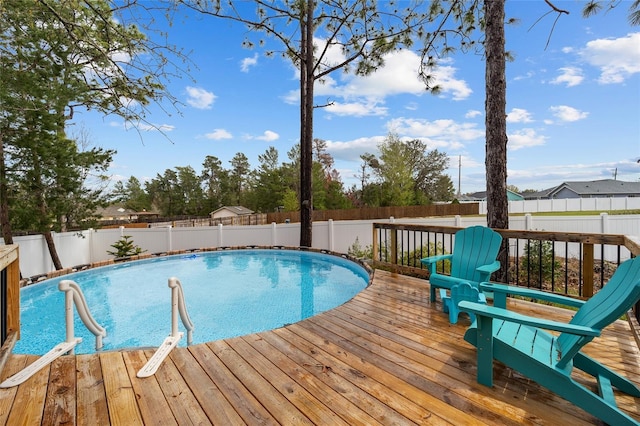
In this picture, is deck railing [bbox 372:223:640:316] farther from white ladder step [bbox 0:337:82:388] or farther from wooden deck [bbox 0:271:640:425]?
white ladder step [bbox 0:337:82:388]

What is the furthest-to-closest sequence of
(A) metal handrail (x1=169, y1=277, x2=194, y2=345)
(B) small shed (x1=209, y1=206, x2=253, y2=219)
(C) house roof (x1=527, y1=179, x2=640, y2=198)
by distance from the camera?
(B) small shed (x1=209, y1=206, x2=253, y2=219) < (C) house roof (x1=527, y1=179, x2=640, y2=198) < (A) metal handrail (x1=169, y1=277, x2=194, y2=345)

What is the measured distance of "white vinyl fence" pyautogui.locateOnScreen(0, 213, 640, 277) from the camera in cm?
895

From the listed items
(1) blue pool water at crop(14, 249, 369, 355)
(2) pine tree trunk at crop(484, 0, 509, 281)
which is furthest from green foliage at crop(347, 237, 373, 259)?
(2) pine tree trunk at crop(484, 0, 509, 281)

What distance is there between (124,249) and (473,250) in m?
10.6

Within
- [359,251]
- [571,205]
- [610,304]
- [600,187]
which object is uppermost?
[600,187]

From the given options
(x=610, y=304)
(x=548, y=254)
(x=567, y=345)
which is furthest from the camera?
(x=548, y=254)

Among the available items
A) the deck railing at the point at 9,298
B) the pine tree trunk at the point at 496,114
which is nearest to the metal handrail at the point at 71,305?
the deck railing at the point at 9,298

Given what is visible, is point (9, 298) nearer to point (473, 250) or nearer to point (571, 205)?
point (473, 250)

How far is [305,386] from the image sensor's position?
1834 millimetres

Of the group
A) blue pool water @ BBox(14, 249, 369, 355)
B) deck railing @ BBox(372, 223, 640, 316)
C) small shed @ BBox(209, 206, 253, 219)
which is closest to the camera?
deck railing @ BBox(372, 223, 640, 316)

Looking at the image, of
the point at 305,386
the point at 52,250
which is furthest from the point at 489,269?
the point at 52,250

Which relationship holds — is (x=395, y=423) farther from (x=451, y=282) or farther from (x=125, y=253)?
(x=125, y=253)

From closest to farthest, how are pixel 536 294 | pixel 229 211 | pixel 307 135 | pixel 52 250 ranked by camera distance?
pixel 536 294 < pixel 52 250 < pixel 307 135 < pixel 229 211

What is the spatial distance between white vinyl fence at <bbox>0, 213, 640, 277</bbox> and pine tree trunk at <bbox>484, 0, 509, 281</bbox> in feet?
16.9
